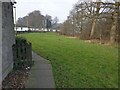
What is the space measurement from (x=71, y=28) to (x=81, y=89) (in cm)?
5762

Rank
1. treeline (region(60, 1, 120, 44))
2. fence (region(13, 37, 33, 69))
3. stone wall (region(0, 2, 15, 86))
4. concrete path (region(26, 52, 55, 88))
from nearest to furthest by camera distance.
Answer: concrete path (region(26, 52, 55, 88)), stone wall (region(0, 2, 15, 86)), fence (region(13, 37, 33, 69)), treeline (region(60, 1, 120, 44))

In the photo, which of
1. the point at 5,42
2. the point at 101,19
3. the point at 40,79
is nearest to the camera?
the point at 40,79

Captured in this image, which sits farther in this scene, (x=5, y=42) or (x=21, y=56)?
(x=21, y=56)

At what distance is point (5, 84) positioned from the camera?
7719mm

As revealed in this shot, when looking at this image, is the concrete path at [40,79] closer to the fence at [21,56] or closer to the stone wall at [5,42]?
the fence at [21,56]

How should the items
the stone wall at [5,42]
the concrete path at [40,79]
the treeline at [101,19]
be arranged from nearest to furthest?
the concrete path at [40,79] < the stone wall at [5,42] < the treeline at [101,19]

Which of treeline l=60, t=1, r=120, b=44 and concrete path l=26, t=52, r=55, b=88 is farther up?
treeline l=60, t=1, r=120, b=44

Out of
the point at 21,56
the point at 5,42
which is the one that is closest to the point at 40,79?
the point at 5,42

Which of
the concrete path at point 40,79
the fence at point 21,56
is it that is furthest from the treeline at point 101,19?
the concrete path at point 40,79

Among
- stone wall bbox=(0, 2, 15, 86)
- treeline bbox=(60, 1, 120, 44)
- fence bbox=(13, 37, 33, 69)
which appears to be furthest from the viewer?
treeline bbox=(60, 1, 120, 44)

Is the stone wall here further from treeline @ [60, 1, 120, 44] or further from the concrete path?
treeline @ [60, 1, 120, 44]

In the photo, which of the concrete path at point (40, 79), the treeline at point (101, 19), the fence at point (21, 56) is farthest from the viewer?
the treeline at point (101, 19)

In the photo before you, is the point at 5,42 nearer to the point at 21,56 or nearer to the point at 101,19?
the point at 21,56

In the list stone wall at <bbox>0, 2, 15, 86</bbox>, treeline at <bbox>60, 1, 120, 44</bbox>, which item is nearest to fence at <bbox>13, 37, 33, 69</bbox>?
stone wall at <bbox>0, 2, 15, 86</bbox>
